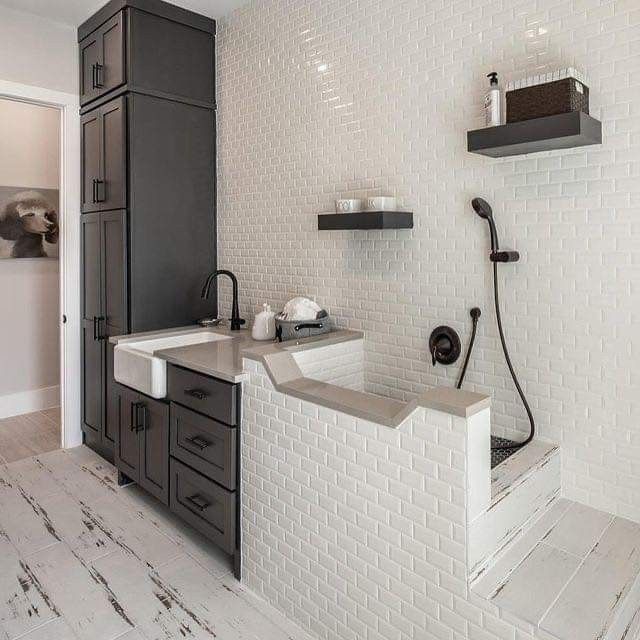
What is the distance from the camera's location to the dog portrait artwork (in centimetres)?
425

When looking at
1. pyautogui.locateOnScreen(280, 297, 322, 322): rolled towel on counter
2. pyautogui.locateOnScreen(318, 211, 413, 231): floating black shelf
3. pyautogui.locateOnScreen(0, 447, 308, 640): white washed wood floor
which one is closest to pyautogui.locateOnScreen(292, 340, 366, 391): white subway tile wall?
pyautogui.locateOnScreen(280, 297, 322, 322): rolled towel on counter

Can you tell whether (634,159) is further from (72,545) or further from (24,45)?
(24,45)

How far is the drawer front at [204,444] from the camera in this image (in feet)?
7.17

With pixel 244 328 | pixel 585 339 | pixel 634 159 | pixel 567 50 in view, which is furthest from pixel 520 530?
pixel 244 328

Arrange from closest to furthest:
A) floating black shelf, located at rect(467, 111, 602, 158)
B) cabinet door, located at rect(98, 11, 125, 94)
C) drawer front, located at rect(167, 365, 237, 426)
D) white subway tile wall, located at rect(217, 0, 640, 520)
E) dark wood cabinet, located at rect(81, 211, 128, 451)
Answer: floating black shelf, located at rect(467, 111, 602, 158), white subway tile wall, located at rect(217, 0, 640, 520), drawer front, located at rect(167, 365, 237, 426), cabinet door, located at rect(98, 11, 125, 94), dark wood cabinet, located at rect(81, 211, 128, 451)

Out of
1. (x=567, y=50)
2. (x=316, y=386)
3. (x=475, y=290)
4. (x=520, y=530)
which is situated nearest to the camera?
(x=520, y=530)

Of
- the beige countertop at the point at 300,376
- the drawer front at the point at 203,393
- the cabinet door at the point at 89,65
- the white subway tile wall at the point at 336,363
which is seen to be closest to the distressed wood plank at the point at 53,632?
the drawer front at the point at 203,393

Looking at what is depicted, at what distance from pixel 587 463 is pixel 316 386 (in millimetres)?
1002

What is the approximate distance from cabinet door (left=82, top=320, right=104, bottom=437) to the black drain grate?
2.42 m

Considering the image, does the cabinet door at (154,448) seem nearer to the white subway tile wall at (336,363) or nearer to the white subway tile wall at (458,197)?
the white subway tile wall at (336,363)

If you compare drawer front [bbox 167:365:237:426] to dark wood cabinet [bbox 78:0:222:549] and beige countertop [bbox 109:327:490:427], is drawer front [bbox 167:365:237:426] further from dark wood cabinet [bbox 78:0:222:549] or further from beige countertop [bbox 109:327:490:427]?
dark wood cabinet [bbox 78:0:222:549]

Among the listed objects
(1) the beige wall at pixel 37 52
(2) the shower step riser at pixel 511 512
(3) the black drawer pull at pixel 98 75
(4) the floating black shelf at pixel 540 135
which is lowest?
(2) the shower step riser at pixel 511 512

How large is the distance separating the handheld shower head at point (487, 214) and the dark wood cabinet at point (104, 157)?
200 centimetres

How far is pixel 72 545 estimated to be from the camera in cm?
251
